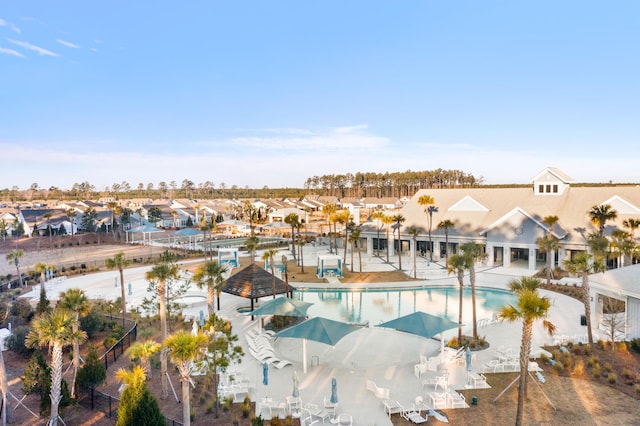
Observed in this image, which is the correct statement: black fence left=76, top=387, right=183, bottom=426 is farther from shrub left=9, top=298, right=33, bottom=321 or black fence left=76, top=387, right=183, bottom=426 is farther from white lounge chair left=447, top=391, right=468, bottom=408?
shrub left=9, top=298, right=33, bottom=321

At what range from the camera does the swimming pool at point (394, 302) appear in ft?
82.4

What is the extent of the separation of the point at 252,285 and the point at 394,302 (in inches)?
391

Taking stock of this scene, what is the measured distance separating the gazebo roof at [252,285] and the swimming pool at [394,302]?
3152mm

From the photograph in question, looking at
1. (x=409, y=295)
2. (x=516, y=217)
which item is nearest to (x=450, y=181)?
(x=516, y=217)

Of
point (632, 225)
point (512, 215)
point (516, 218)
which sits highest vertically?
point (512, 215)

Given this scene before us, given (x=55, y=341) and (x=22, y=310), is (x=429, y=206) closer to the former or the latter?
(x=22, y=310)

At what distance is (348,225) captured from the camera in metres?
42.2

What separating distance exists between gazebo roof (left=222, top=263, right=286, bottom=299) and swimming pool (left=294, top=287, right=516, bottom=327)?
3.15 meters

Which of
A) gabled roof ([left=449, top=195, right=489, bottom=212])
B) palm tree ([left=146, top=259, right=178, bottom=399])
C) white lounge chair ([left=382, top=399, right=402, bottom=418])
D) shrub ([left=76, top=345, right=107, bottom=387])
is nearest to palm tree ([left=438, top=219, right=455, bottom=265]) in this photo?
gabled roof ([left=449, top=195, right=489, bottom=212])

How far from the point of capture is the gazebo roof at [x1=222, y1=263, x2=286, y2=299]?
78.0ft

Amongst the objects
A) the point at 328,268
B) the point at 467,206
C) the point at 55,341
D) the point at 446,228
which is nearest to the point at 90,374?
the point at 55,341

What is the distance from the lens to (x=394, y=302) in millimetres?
28297

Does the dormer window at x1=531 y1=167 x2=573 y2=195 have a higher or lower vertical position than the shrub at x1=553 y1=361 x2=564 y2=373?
higher

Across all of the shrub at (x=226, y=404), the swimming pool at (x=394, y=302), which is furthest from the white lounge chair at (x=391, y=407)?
the swimming pool at (x=394, y=302)
